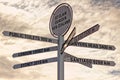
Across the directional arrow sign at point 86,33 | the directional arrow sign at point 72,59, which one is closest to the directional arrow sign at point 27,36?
the directional arrow sign at point 72,59

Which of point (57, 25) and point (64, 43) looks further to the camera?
point (57, 25)

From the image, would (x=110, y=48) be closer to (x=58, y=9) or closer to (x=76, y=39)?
(x=76, y=39)

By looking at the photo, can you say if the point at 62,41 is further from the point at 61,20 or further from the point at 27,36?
the point at 27,36

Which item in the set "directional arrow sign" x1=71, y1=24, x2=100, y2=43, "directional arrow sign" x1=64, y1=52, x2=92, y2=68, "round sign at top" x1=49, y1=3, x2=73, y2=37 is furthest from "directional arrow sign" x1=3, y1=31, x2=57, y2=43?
"directional arrow sign" x1=71, y1=24, x2=100, y2=43

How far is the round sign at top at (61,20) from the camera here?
21125mm

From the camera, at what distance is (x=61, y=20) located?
21.6m

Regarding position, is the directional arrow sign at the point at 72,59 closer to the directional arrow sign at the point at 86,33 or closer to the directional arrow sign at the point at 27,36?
the directional arrow sign at the point at 86,33

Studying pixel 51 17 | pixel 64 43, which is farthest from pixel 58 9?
pixel 64 43

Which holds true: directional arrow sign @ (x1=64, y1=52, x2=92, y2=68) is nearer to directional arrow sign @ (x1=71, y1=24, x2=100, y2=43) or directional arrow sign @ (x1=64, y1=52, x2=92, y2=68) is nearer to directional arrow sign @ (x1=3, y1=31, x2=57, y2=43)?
directional arrow sign @ (x1=71, y1=24, x2=100, y2=43)

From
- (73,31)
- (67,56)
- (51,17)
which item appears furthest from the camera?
(51,17)

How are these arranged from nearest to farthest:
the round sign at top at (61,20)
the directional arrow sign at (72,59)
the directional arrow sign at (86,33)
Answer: the directional arrow sign at (86,33) < the directional arrow sign at (72,59) < the round sign at top at (61,20)

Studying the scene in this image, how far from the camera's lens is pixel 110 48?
65.7 ft

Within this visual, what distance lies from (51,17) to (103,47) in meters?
3.38

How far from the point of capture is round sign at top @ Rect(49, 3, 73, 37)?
2112 cm
